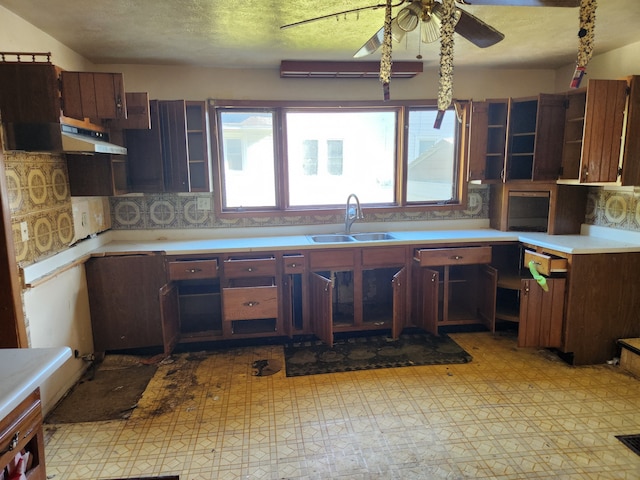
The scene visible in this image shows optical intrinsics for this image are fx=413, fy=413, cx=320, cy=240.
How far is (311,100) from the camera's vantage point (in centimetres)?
372

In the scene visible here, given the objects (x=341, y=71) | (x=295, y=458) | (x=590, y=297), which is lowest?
(x=295, y=458)

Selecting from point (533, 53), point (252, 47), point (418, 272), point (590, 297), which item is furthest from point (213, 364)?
point (533, 53)

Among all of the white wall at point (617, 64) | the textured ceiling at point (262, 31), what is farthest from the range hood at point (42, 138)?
the white wall at point (617, 64)

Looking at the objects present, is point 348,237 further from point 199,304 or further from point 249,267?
point 199,304

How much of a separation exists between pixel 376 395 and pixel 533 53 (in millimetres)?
2956

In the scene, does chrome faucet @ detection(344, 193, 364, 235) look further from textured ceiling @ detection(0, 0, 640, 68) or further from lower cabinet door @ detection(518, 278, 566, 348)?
lower cabinet door @ detection(518, 278, 566, 348)

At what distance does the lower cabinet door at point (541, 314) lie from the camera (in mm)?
3062

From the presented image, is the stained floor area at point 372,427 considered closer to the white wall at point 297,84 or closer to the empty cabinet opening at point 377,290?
the empty cabinet opening at point 377,290

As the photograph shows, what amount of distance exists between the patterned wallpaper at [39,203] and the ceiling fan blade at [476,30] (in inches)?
94.8

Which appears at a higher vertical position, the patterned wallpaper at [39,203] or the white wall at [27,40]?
the white wall at [27,40]

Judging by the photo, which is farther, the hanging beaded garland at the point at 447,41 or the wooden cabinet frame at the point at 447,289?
the wooden cabinet frame at the point at 447,289

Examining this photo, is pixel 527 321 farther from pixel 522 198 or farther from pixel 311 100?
pixel 311 100

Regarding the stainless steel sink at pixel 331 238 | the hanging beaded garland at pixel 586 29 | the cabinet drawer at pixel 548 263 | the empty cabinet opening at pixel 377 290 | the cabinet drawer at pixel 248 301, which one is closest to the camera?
the hanging beaded garland at pixel 586 29

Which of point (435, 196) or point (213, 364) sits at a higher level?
point (435, 196)
